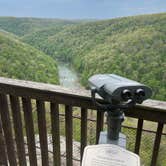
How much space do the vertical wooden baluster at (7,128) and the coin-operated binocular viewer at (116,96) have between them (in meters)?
0.71

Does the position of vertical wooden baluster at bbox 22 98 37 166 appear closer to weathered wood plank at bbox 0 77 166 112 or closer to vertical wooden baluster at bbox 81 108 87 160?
weathered wood plank at bbox 0 77 166 112

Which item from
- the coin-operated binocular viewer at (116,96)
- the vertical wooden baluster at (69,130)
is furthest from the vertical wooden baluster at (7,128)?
the coin-operated binocular viewer at (116,96)

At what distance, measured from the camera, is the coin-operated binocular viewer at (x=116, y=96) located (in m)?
0.70

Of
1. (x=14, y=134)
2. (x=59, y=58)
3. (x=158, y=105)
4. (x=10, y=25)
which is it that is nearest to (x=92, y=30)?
(x=59, y=58)

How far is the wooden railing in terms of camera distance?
0.96 metres

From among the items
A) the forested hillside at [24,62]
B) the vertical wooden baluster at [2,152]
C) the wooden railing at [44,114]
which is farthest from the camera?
the forested hillside at [24,62]

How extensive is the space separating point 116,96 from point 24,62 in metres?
2.89

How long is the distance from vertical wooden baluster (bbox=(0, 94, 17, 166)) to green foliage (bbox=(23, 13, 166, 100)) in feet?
5.25

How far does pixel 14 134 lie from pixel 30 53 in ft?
8.46

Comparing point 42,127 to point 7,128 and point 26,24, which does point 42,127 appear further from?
point 26,24

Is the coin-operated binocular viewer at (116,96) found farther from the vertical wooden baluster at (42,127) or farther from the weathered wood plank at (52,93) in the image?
the vertical wooden baluster at (42,127)

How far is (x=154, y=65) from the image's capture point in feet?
11.1

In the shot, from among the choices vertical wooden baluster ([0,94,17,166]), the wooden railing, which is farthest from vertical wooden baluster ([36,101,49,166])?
vertical wooden baluster ([0,94,17,166])

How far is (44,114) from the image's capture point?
1.19m
